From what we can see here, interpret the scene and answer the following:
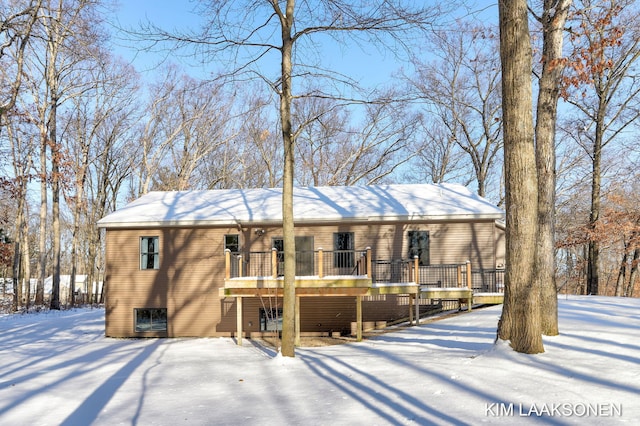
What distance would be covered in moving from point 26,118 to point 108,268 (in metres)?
14.2

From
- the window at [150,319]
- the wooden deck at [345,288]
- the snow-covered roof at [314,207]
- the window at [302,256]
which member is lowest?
the window at [150,319]

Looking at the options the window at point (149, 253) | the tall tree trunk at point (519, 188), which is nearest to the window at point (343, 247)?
the window at point (149, 253)

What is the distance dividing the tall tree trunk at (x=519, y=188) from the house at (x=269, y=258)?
845cm

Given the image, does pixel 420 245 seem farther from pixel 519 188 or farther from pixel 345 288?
pixel 519 188

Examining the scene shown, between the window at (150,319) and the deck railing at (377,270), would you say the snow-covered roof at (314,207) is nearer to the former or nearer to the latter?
the deck railing at (377,270)

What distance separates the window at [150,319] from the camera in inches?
695

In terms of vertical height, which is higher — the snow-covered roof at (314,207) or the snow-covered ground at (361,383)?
the snow-covered roof at (314,207)

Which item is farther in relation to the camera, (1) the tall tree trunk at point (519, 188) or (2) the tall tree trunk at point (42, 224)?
(2) the tall tree trunk at point (42, 224)

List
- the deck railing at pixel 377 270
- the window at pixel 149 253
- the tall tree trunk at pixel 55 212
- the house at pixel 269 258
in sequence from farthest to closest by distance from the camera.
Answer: the tall tree trunk at pixel 55 212
the window at pixel 149 253
the house at pixel 269 258
the deck railing at pixel 377 270

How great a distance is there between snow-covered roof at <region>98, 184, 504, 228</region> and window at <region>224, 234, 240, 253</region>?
552mm

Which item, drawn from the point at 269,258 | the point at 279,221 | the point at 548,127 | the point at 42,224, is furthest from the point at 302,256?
the point at 42,224

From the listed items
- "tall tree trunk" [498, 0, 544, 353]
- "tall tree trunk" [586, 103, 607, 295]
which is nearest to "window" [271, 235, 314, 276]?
"tall tree trunk" [498, 0, 544, 353]

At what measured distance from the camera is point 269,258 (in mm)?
17438

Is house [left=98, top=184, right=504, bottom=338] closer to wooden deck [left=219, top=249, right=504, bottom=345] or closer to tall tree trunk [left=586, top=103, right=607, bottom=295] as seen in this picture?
wooden deck [left=219, top=249, right=504, bottom=345]
